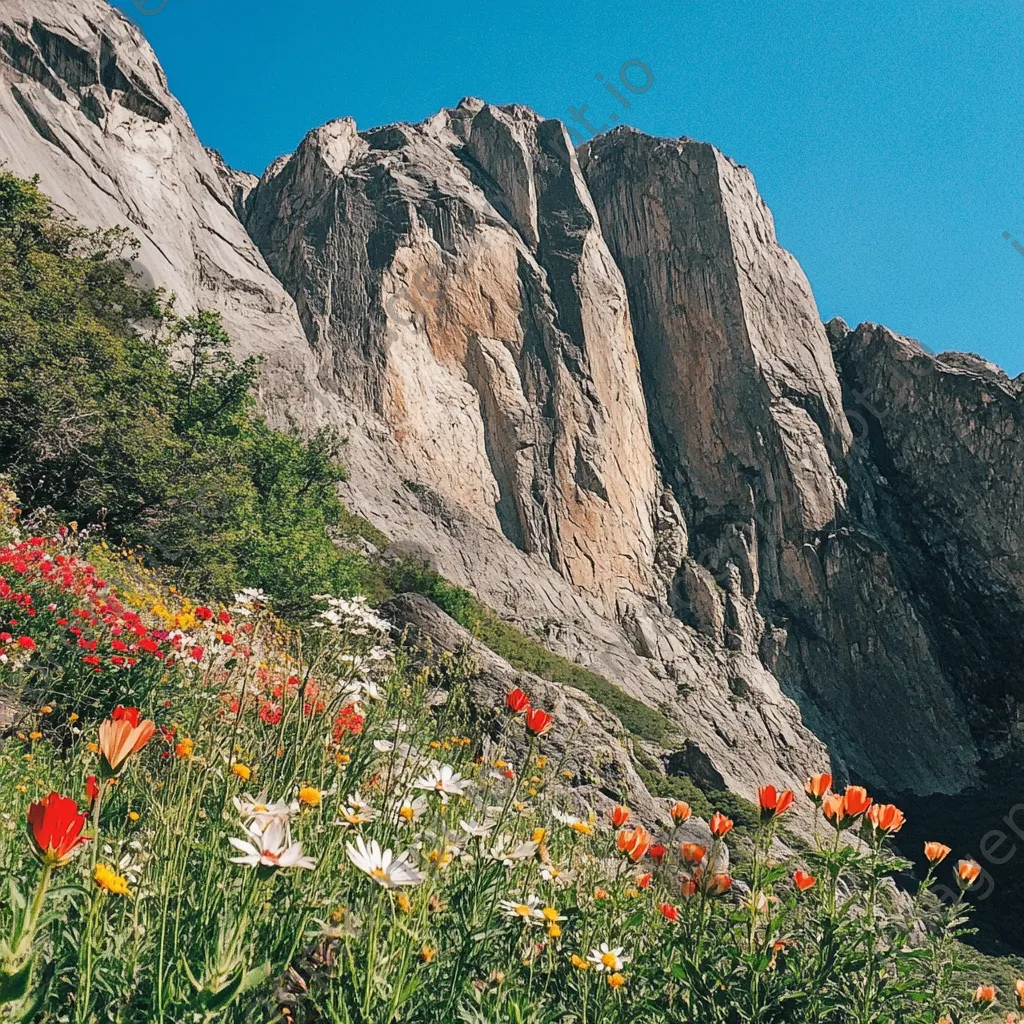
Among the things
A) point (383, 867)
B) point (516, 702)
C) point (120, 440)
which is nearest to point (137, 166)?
point (120, 440)

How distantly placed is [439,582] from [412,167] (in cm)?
3511

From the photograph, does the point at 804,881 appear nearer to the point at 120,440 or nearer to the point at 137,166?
the point at 120,440

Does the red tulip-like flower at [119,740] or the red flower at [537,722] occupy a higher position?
the red flower at [537,722]

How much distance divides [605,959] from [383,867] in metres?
0.89

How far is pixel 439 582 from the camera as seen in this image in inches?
1270

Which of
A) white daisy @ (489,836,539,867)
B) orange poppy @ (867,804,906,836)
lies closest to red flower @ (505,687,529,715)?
white daisy @ (489,836,539,867)

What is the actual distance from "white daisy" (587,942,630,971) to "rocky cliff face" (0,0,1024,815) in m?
34.4

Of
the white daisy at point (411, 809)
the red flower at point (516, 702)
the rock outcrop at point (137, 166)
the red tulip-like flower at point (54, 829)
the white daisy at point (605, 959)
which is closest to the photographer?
the red tulip-like flower at point (54, 829)

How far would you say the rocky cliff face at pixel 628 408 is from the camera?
39594 mm

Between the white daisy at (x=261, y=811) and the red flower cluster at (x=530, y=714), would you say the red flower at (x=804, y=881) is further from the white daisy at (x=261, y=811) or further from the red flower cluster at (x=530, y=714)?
the white daisy at (x=261, y=811)

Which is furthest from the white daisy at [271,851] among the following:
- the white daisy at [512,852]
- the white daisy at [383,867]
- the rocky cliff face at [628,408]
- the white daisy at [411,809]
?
the rocky cliff face at [628,408]

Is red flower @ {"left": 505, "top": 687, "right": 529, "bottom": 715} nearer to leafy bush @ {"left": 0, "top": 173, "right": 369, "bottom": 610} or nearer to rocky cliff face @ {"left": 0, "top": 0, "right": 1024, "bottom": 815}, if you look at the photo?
leafy bush @ {"left": 0, "top": 173, "right": 369, "bottom": 610}

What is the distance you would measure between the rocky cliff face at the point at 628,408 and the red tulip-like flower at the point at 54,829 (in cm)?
3607

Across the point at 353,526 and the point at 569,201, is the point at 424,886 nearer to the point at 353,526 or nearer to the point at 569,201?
the point at 353,526
